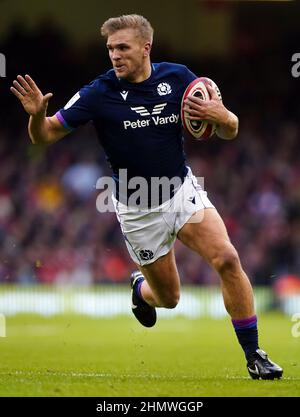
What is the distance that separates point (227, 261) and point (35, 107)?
1853 millimetres

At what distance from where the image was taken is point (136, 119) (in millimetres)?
7621

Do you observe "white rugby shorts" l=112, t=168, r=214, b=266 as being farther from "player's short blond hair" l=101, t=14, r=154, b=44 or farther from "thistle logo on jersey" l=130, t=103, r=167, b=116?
"player's short blond hair" l=101, t=14, r=154, b=44

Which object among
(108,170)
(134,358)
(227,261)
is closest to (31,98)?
(227,261)

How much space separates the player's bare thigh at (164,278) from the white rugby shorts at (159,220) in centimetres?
7

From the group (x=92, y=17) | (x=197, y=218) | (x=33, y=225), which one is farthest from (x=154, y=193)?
(x=92, y=17)

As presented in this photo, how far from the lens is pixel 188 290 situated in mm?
17641

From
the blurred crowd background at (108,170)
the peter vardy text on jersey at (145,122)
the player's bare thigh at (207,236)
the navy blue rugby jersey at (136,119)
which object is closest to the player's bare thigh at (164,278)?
the player's bare thigh at (207,236)

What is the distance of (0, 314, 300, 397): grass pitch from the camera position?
6652 millimetres

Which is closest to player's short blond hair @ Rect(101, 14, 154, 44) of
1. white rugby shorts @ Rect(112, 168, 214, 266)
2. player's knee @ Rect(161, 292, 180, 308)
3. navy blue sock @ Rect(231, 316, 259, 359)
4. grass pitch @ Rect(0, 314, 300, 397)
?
white rugby shorts @ Rect(112, 168, 214, 266)

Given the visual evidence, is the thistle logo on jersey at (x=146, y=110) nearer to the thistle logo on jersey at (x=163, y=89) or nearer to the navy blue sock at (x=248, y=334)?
the thistle logo on jersey at (x=163, y=89)

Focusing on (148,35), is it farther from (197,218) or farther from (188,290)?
(188,290)

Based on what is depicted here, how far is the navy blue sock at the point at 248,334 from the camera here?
23.9ft

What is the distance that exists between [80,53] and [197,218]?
1593 centimetres

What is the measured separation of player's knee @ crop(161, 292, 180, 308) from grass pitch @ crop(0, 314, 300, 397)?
1.85ft
